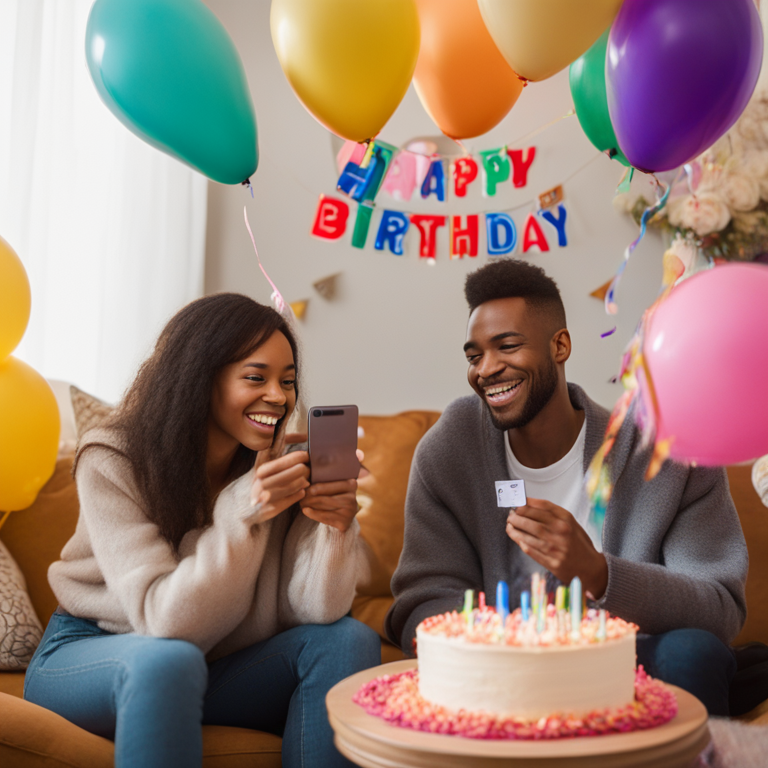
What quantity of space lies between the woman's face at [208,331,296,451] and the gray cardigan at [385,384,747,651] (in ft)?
1.37

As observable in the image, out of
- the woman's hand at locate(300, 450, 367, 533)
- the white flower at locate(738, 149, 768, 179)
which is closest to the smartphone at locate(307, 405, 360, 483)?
the woman's hand at locate(300, 450, 367, 533)

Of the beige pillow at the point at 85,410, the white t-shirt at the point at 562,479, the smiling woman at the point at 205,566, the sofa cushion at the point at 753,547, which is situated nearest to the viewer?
the smiling woman at the point at 205,566

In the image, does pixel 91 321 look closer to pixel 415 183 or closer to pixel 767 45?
pixel 415 183

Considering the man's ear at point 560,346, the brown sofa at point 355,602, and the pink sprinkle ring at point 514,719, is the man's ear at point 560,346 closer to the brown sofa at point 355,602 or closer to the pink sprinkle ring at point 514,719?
the brown sofa at point 355,602

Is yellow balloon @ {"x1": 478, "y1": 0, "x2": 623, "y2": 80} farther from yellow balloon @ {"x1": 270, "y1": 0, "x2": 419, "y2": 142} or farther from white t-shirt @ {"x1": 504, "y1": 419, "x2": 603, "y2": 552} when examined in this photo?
white t-shirt @ {"x1": 504, "y1": 419, "x2": 603, "y2": 552}

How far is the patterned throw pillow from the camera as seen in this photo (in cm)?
167

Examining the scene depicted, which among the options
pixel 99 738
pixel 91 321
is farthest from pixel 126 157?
→ pixel 99 738

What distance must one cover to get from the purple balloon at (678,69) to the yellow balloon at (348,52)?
368 mm

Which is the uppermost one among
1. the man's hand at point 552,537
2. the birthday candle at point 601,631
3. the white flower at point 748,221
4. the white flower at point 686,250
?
the white flower at point 748,221

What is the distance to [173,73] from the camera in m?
1.38

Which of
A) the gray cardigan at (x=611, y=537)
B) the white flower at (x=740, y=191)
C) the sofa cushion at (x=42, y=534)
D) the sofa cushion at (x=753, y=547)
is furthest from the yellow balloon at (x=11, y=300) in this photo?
the white flower at (x=740, y=191)

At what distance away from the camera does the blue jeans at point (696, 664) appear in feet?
4.21

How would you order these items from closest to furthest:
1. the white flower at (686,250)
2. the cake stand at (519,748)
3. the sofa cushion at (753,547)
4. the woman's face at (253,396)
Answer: the cake stand at (519,748) → the woman's face at (253,396) → the sofa cushion at (753,547) → the white flower at (686,250)

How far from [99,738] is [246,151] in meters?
1.06
